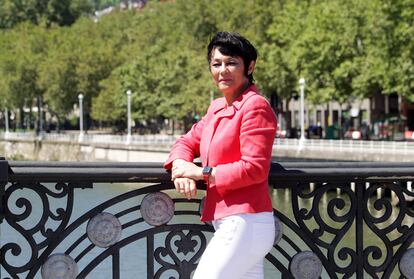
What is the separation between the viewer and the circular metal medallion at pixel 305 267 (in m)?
6.39

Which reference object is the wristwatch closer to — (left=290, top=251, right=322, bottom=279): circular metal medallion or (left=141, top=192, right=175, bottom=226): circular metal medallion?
(left=141, top=192, right=175, bottom=226): circular metal medallion

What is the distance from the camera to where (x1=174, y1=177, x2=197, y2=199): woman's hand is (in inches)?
219

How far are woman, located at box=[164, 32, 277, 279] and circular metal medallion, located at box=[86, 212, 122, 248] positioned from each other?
68cm

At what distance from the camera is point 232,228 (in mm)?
5293

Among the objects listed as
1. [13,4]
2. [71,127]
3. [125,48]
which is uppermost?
[13,4]

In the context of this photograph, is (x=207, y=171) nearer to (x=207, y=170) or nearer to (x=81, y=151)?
(x=207, y=170)

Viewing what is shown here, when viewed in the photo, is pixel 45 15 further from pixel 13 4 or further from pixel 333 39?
pixel 333 39

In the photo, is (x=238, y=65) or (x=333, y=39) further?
(x=333, y=39)

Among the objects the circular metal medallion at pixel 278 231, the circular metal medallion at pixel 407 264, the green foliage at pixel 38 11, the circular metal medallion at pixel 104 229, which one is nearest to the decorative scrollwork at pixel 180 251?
the circular metal medallion at pixel 104 229

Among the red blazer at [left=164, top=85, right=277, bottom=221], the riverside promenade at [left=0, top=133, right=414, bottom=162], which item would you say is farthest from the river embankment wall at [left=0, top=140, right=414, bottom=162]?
the red blazer at [left=164, top=85, right=277, bottom=221]

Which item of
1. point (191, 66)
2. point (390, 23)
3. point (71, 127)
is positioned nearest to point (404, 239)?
point (390, 23)

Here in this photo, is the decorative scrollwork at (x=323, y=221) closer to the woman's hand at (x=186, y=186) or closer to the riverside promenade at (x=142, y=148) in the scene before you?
the woman's hand at (x=186, y=186)

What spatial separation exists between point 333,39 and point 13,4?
243ft

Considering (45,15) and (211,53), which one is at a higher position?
(45,15)
